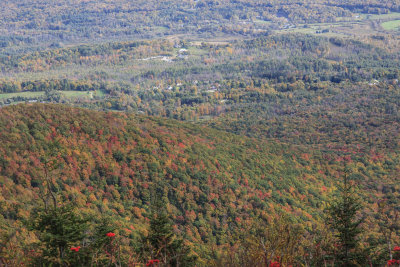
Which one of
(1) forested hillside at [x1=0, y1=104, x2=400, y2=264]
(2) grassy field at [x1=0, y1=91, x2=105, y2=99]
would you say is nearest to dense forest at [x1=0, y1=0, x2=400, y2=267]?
(1) forested hillside at [x1=0, y1=104, x2=400, y2=264]

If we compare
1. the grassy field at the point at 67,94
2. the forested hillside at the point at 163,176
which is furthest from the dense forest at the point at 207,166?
the grassy field at the point at 67,94

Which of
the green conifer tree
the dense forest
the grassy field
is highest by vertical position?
the green conifer tree

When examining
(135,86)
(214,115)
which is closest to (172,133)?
(214,115)

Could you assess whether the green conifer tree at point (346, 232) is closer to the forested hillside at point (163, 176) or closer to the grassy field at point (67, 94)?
the forested hillside at point (163, 176)

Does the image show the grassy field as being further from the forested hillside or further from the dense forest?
the forested hillside

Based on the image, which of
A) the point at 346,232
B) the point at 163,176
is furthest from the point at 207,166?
the point at 346,232

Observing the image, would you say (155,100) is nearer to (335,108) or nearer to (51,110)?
(335,108)

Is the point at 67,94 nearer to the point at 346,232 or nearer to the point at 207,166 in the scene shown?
the point at 207,166

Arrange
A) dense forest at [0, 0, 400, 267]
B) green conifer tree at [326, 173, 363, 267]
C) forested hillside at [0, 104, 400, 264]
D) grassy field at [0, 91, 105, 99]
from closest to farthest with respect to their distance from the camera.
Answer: dense forest at [0, 0, 400, 267] < green conifer tree at [326, 173, 363, 267] < forested hillside at [0, 104, 400, 264] < grassy field at [0, 91, 105, 99]
